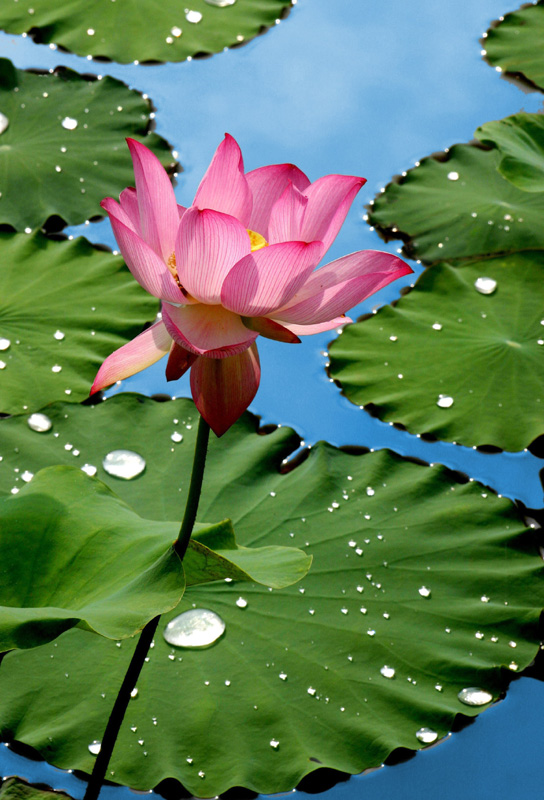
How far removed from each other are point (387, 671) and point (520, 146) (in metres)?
1.01

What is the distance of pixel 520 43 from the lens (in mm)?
2041

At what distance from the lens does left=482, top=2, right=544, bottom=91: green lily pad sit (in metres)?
1.97

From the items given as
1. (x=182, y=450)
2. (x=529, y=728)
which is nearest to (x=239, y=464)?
(x=182, y=450)

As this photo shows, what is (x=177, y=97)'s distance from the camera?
1889mm

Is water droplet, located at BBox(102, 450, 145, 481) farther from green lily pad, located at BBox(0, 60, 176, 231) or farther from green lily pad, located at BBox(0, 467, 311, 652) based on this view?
green lily pad, located at BBox(0, 60, 176, 231)

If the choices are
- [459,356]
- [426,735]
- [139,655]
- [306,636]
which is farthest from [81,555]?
[459,356]

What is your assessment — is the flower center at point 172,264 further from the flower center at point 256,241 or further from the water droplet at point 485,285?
the water droplet at point 485,285

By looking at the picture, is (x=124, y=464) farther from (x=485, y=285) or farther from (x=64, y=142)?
(x=64, y=142)

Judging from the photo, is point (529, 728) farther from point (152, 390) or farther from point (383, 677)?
point (152, 390)

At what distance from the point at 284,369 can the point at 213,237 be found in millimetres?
767

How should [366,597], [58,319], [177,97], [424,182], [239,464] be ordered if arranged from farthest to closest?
[177,97] → [424,182] → [58,319] → [239,464] → [366,597]

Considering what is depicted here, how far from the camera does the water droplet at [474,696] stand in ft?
3.01

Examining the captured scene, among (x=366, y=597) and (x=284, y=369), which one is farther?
(x=284, y=369)

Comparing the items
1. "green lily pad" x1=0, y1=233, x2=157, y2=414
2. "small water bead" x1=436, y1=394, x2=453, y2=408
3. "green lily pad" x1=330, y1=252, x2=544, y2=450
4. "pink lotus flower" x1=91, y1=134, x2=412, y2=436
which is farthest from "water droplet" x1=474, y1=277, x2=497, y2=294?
"pink lotus flower" x1=91, y1=134, x2=412, y2=436
